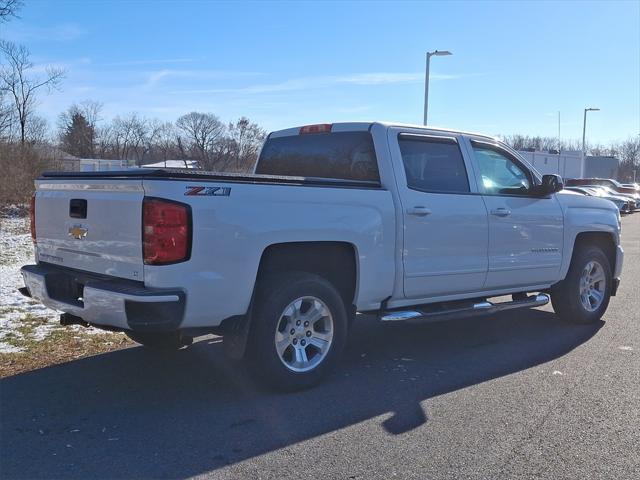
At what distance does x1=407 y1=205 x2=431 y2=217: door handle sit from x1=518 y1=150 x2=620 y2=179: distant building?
49.5m

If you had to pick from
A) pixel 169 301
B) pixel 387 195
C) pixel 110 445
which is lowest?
pixel 110 445

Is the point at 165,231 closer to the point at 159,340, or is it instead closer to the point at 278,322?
the point at 278,322

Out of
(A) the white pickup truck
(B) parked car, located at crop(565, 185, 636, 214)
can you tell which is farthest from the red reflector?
(B) parked car, located at crop(565, 185, 636, 214)

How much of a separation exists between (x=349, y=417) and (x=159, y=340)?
77.6 inches

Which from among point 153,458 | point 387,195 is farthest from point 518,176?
point 153,458

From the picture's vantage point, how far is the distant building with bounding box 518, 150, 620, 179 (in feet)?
183

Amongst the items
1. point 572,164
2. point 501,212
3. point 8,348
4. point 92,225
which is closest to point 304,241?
point 92,225

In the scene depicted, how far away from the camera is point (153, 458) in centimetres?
372

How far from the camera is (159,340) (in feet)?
18.1

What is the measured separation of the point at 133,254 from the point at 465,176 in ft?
11.2

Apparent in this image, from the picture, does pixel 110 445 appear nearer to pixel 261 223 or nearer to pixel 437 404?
pixel 261 223

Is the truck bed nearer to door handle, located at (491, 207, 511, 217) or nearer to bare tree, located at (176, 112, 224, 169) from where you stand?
door handle, located at (491, 207, 511, 217)

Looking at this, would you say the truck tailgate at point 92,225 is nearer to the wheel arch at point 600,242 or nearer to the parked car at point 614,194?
the wheel arch at point 600,242

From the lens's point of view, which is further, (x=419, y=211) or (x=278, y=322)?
(x=419, y=211)
